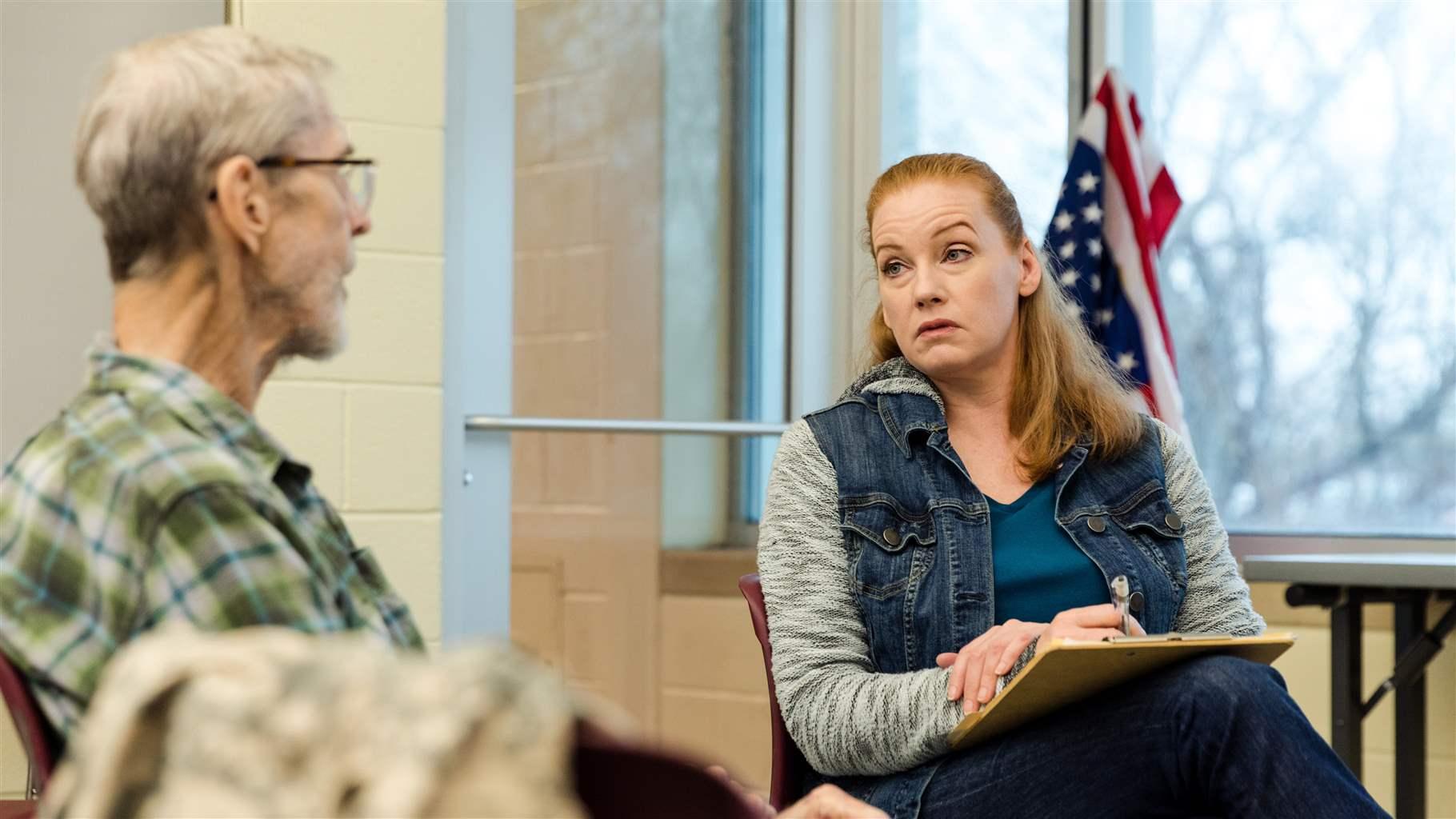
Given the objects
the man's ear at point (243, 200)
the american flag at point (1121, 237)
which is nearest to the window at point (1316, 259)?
the american flag at point (1121, 237)

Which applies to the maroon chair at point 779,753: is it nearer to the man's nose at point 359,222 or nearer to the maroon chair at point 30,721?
the man's nose at point 359,222

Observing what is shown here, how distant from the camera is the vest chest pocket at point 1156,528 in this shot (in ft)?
5.94

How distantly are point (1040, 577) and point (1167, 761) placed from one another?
0.27 m

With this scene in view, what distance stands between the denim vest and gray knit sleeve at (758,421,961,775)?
0.02m

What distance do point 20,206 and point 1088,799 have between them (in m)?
1.57

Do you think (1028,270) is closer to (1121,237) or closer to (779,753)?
(779,753)

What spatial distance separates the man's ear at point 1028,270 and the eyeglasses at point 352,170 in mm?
1034

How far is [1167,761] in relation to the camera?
1521mm

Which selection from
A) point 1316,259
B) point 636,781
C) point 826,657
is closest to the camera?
point 636,781

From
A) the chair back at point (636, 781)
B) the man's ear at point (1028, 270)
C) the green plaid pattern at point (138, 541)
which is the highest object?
the man's ear at point (1028, 270)

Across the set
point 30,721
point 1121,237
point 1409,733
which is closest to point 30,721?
point 30,721

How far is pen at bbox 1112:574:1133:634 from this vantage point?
154 cm

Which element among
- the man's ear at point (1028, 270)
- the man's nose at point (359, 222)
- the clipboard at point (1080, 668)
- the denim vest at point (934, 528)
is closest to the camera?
the man's nose at point (359, 222)

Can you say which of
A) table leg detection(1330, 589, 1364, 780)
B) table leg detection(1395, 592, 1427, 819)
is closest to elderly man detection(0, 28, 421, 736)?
table leg detection(1330, 589, 1364, 780)
